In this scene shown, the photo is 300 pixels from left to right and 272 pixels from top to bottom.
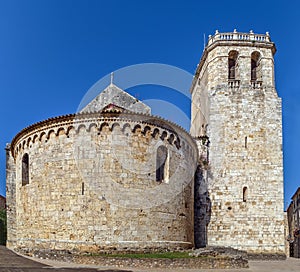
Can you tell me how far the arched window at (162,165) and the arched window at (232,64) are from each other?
8.86 meters

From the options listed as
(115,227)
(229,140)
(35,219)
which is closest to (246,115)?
(229,140)

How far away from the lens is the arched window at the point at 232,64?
23.8 meters

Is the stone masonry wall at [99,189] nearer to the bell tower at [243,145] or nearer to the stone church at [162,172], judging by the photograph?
the stone church at [162,172]

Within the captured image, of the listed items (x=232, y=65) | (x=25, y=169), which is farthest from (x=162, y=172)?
(x=232, y=65)

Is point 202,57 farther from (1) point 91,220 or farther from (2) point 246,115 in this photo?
(1) point 91,220

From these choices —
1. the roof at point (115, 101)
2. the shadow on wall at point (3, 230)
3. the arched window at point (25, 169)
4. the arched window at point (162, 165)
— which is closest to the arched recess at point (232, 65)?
the roof at point (115, 101)

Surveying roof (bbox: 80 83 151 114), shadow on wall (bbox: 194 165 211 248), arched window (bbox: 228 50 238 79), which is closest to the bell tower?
arched window (bbox: 228 50 238 79)

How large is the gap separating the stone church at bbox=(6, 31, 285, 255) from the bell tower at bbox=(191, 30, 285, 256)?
0.05 metres

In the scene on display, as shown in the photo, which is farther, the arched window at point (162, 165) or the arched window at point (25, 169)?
the arched window at point (25, 169)

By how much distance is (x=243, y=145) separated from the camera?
2228 centimetres

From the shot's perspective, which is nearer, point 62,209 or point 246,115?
point 62,209

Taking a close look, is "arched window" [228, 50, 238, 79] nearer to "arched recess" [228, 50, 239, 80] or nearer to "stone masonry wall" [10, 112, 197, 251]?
"arched recess" [228, 50, 239, 80]

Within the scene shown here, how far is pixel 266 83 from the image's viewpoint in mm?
23172

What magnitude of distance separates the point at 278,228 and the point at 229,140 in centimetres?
529
